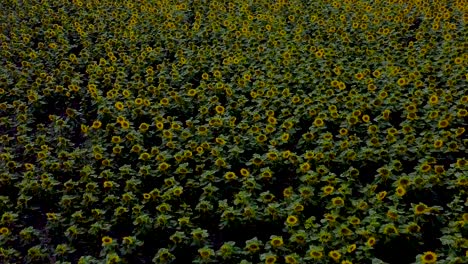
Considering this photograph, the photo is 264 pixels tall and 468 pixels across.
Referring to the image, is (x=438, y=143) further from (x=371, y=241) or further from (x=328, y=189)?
(x=371, y=241)

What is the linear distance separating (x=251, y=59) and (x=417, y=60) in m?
1.97

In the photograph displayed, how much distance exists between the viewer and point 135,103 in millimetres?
5977

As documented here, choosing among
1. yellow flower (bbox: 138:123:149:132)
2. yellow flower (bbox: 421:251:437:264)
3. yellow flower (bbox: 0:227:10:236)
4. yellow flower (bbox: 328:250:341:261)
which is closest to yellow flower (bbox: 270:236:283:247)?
yellow flower (bbox: 328:250:341:261)

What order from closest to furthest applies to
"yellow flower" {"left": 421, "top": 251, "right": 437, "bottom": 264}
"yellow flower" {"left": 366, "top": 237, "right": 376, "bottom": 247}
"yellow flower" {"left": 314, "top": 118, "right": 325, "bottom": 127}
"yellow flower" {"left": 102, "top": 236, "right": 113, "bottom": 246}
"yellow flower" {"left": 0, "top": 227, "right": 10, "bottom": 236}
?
"yellow flower" {"left": 421, "top": 251, "right": 437, "bottom": 264}, "yellow flower" {"left": 366, "top": 237, "right": 376, "bottom": 247}, "yellow flower" {"left": 102, "top": 236, "right": 113, "bottom": 246}, "yellow flower" {"left": 0, "top": 227, "right": 10, "bottom": 236}, "yellow flower" {"left": 314, "top": 118, "right": 325, "bottom": 127}

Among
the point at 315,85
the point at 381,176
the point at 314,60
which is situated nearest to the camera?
the point at 381,176

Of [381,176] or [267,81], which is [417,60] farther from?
[381,176]

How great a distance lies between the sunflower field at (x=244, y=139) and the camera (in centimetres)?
415

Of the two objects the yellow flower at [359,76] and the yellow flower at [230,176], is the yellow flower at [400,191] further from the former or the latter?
the yellow flower at [359,76]

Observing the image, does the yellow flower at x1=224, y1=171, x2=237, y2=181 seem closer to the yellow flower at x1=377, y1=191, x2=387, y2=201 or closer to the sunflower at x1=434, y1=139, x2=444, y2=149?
the yellow flower at x1=377, y1=191, x2=387, y2=201

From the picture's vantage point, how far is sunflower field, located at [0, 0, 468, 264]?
4152 mm

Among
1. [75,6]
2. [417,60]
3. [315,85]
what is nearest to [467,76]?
[417,60]

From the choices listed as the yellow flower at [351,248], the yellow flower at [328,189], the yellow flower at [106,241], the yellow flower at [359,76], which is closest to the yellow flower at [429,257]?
the yellow flower at [351,248]

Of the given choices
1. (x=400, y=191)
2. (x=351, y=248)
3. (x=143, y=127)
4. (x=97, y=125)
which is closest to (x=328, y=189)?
(x=400, y=191)

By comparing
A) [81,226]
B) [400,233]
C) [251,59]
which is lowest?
[81,226]
